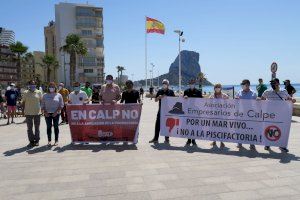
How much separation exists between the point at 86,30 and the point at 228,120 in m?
75.2

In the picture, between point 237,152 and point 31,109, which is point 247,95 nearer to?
point 237,152

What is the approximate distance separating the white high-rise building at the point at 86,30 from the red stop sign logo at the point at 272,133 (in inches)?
2887

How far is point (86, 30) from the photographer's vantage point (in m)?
81.4

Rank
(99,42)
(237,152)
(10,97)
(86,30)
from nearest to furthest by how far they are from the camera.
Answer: (237,152) → (10,97) → (86,30) → (99,42)

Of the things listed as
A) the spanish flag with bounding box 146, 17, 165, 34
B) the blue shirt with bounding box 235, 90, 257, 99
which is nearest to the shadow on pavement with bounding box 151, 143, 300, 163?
the blue shirt with bounding box 235, 90, 257, 99

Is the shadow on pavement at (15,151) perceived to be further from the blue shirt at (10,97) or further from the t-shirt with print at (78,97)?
the blue shirt at (10,97)

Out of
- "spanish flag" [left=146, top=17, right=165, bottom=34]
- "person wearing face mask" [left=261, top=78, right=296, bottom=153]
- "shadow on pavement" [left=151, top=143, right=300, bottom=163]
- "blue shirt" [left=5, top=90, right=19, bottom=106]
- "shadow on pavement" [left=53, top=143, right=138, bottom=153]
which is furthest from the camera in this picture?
"spanish flag" [left=146, top=17, right=165, bottom=34]

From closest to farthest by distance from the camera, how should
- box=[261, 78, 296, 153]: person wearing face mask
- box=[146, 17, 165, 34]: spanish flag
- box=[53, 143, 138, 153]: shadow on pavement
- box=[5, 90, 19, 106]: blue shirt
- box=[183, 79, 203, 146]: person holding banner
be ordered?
1. box=[261, 78, 296, 153]: person wearing face mask
2. box=[53, 143, 138, 153]: shadow on pavement
3. box=[183, 79, 203, 146]: person holding banner
4. box=[5, 90, 19, 106]: blue shirt
5. box=[146, 17, 165, 34]: spanish flag

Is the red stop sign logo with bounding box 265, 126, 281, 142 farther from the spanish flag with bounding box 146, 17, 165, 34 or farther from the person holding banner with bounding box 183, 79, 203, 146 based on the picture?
the spanish flag with bounding box 146, 17, 165, 34

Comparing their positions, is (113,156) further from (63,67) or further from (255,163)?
(63,67)

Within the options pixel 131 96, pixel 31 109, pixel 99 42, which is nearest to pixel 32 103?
pixel 31 109

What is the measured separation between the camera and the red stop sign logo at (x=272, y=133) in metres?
9.16

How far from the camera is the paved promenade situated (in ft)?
19.0

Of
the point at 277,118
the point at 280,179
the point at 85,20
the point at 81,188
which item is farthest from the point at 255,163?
the point at 85,20
